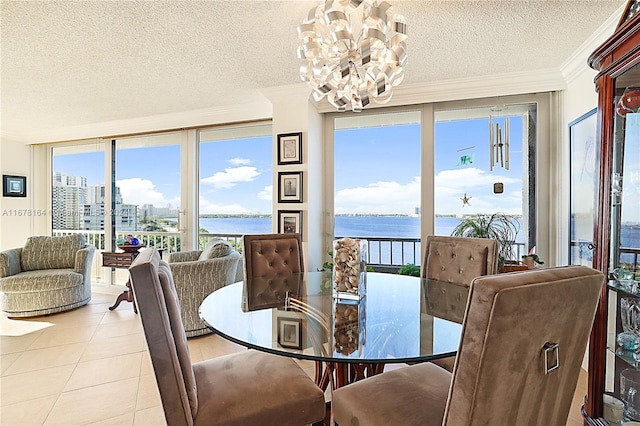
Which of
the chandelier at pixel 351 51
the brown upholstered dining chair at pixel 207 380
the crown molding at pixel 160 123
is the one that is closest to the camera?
the brown upholstered dining chair at pixel 207 380

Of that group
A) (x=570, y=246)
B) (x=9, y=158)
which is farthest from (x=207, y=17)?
(x=9, y=158)

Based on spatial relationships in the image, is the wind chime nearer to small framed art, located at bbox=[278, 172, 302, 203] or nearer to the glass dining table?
the glass dining table

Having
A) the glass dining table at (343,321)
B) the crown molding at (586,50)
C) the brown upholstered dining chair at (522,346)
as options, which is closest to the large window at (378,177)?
the crown molding at (586,50)

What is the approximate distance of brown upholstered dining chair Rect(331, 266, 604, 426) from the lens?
2.69ft

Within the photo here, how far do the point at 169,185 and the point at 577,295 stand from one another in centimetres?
485

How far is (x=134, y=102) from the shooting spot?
153 inches

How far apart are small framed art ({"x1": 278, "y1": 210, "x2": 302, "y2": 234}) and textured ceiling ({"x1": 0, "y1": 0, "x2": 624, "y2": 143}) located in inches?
49.9

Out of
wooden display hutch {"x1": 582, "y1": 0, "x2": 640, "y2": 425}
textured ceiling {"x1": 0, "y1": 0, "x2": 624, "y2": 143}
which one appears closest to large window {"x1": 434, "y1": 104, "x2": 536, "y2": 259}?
textured ceiling {"x1": 0, "y1": 0, "x2": 624, "y2": 143}

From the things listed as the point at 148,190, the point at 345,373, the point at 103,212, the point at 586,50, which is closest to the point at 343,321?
the point at 345,373

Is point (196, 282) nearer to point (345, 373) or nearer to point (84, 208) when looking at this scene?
point (345, 373)

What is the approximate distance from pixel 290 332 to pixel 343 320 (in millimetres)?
247

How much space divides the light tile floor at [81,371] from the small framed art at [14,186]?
8.05ft

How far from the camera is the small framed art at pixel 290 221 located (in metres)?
3.50

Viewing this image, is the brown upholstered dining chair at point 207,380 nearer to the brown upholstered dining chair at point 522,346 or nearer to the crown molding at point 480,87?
the brown upholstered dining chair at point 522,346
